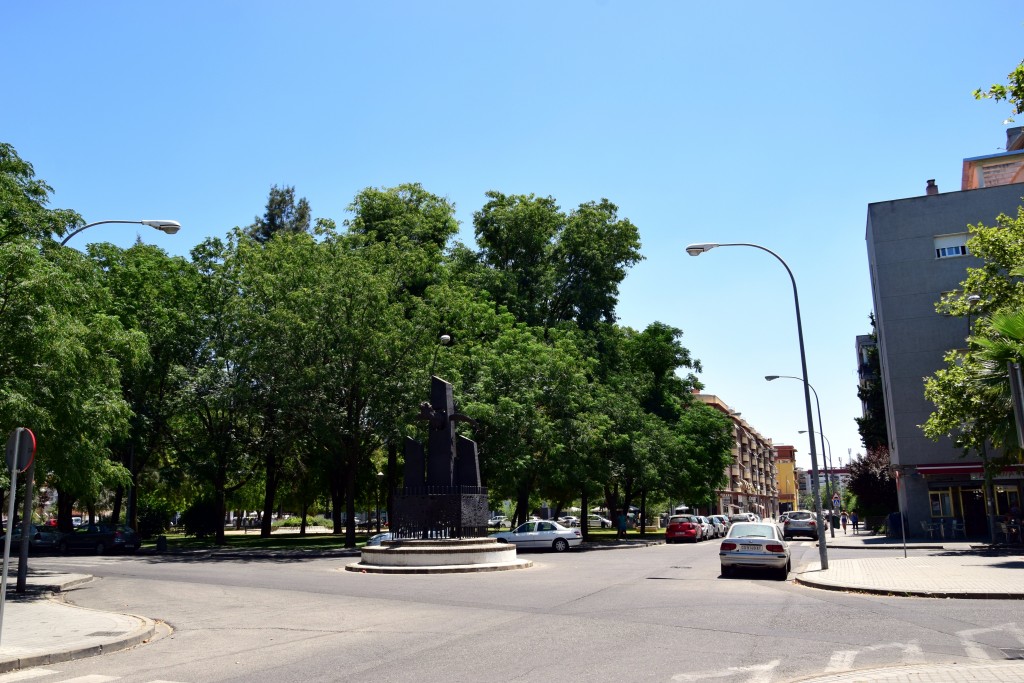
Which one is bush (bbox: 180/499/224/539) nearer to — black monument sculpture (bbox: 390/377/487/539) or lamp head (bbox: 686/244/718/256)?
black monument sculpture (bbox: 390/377/487/539)

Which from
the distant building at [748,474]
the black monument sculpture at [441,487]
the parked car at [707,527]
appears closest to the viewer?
the black monument sculpture at [441,487]

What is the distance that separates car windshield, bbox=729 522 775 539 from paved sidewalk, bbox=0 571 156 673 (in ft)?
45.7

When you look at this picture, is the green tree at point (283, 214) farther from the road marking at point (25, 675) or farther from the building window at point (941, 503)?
the road marking at point (25, 675)

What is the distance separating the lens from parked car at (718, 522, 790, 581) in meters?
19.6

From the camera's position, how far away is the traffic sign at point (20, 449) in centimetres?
980

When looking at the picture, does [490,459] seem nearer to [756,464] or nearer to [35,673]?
[35,673]

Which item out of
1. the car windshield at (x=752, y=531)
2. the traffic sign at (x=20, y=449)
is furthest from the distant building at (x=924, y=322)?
the traffic sign at (x=20, y=449)

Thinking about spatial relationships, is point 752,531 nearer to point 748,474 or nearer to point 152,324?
point 152,324

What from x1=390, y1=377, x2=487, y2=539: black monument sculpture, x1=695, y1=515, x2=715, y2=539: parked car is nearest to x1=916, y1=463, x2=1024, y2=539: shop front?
x1=695, y1=515, x2=715, y2=539: parked car

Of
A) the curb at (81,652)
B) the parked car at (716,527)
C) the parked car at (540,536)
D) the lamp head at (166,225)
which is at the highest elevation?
the lamp head at (166,225)

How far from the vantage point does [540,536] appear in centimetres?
3572

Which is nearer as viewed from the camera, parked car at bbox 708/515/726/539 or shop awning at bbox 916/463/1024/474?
shop awning at bbox 916/463/1024/474

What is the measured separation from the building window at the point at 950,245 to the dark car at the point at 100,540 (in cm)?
4148

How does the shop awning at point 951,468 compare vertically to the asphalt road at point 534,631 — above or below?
above
